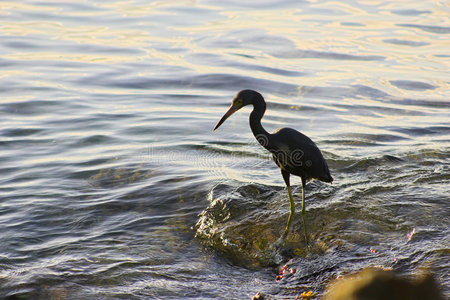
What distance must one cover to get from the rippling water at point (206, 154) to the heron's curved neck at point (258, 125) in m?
0.99

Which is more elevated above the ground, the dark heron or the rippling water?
the dark heron

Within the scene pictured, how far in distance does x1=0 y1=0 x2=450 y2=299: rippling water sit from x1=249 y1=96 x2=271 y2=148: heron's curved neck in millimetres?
993

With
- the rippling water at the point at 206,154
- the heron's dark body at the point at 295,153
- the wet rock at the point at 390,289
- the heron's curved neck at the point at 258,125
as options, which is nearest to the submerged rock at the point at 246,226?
the rippling water at the point at 206,154

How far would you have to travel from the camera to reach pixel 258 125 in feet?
20.3

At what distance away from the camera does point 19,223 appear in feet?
22.5

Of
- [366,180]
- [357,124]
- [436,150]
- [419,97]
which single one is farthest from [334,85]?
[366,180]

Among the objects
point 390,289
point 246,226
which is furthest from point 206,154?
point 390,289

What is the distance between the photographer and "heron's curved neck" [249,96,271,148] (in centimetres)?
614

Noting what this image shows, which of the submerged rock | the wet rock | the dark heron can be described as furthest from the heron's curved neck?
the wet rock

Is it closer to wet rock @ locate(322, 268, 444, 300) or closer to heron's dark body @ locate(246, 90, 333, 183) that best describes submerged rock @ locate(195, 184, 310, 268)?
heron's dark body @ locate(246, 90, 333, 183)

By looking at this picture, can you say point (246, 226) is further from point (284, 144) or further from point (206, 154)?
point (206, 154)

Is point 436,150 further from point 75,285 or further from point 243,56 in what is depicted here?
point 243,56

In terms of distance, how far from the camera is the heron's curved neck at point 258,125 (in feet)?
20.2

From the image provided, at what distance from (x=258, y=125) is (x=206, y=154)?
3112 millimetres
